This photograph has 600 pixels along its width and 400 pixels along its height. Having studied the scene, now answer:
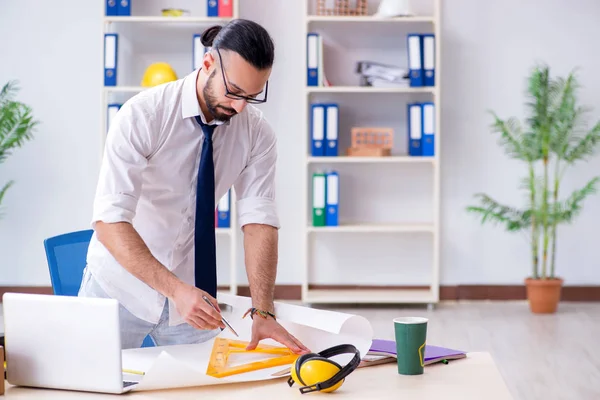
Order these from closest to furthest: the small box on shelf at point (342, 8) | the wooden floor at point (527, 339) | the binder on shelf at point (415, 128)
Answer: the wooden floor at point (527, 339) < the binder on shelf at point (415, 128) < the small box on shelf at point (342, 8)

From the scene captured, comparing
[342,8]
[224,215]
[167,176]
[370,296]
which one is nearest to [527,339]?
[370,296]

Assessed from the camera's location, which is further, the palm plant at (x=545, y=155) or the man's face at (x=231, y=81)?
the palm plant at (x=545, y=155)

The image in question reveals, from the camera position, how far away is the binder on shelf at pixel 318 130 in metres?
5.07

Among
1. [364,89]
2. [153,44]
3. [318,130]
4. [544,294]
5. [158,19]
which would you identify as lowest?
[544,294]

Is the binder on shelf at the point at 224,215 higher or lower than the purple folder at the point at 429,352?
higher

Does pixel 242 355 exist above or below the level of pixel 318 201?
below

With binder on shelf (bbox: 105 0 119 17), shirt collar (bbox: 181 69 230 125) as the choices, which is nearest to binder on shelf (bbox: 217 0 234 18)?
binder on shelf (bbox: 105 0 119 17)

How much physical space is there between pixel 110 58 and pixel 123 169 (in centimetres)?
339

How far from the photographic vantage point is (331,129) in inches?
200

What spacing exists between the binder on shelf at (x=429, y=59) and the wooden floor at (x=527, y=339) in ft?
4.67

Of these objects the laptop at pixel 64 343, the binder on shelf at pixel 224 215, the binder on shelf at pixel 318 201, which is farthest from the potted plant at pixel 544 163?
the laptop at pixel 64 343

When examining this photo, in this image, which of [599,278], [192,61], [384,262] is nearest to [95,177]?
[192,61]

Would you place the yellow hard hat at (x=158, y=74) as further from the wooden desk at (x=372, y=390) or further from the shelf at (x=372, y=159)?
the wooden desk at (x=372, y=390)

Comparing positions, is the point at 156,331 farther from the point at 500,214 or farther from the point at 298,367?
the point at 500,214
